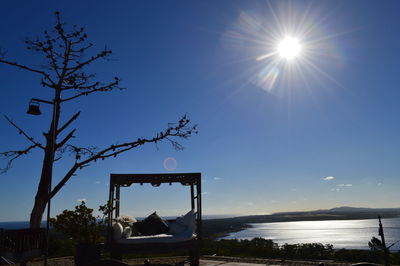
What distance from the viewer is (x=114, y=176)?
7199mm

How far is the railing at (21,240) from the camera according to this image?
16.7ft

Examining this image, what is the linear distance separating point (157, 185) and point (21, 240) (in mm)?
3363

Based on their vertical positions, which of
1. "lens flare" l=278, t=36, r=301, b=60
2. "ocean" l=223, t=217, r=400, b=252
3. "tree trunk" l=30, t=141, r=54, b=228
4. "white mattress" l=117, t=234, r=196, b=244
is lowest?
"ocean" l=223, t=217, r=400, b=252

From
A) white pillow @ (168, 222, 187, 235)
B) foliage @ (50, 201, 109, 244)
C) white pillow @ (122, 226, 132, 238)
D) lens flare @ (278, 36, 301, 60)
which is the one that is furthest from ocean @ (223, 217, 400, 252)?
foliage @ (50, 201, 109, 244)

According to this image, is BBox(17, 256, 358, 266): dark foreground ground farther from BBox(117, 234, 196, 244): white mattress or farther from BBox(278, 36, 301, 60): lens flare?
BBox(278, 36, 301, 60): lens flare

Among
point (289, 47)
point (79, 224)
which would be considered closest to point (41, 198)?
point (79, 224)

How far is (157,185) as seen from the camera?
7.89 m

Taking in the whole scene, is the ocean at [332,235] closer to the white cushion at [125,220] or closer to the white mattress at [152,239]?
the white cushion at [125,220]

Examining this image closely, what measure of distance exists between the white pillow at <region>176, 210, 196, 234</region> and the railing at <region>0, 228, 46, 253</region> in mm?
3006

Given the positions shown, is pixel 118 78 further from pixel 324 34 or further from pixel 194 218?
pixel 324 34

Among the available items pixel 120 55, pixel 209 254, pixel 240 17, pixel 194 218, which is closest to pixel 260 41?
pixel 240 17

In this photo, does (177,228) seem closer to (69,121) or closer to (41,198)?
(41,198)

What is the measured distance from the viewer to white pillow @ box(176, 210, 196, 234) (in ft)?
21.9

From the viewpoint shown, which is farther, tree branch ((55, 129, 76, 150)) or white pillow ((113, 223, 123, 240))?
tree branch ((55, 129, 76, 150))
